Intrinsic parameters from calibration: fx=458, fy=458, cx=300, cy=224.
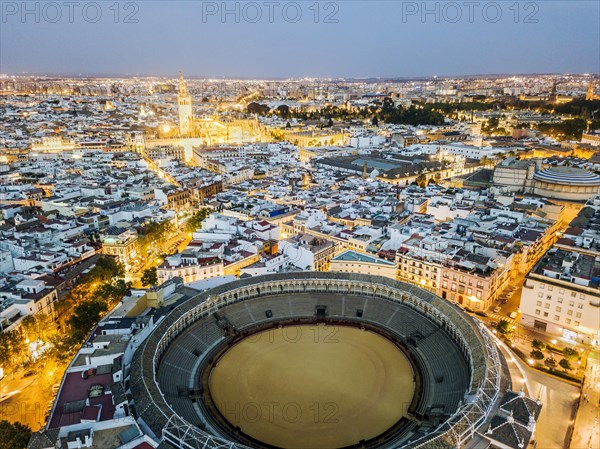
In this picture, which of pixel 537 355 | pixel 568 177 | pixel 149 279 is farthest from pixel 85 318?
pixel 568 177

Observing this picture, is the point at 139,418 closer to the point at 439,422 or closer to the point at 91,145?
the point at 439,422

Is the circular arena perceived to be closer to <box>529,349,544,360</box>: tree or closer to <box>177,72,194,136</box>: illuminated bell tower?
<box>529,349,544,360</box>: tree

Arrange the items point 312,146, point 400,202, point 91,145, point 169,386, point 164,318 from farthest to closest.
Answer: point 312,146, point 91,145, point 400,202, point 164,318, point 169,386

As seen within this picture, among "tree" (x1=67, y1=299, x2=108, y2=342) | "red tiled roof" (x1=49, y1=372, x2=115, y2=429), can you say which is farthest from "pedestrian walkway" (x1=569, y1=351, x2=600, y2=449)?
"tree" (x1=67, y1=299, x2=108, y2=342)

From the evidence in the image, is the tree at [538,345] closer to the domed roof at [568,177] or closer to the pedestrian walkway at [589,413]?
the pedestrian walkway at [589,413]

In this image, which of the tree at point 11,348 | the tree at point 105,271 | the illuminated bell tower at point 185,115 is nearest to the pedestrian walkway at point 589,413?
the tree at point 11,348

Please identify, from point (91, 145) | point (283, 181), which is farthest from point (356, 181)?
point (91, 145)
